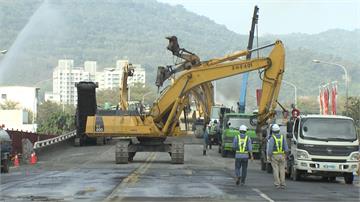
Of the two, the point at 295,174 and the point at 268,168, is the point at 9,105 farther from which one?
the point at 295,174

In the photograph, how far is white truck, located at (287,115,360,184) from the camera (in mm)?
25078

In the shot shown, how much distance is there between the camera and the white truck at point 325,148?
2508 cm

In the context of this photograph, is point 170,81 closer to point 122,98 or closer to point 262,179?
point 262,179

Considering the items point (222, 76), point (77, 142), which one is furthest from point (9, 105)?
point (222, 76)

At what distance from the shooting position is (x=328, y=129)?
25.7 m

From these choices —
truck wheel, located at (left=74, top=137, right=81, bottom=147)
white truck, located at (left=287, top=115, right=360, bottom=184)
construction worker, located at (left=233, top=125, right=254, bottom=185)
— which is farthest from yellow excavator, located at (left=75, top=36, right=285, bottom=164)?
truck wheel, located at (left=74, top=137, right=81, bottom=147)

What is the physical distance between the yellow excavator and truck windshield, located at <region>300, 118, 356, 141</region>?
989cm

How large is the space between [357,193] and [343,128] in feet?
17.0

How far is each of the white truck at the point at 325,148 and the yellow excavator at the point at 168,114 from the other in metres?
9.79

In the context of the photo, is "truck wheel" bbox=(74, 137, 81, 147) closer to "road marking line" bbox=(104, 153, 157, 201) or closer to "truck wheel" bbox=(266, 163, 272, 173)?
"road marking line" bbox=(104, 153, 157, 201)

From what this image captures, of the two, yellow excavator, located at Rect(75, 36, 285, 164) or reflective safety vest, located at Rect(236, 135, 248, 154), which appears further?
yellow excavator, located at Rect(75, 36, 285, 164)

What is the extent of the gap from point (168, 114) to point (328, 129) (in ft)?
36.5

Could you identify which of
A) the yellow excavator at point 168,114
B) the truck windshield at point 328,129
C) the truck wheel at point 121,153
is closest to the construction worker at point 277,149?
the truck windshield at point 328,129

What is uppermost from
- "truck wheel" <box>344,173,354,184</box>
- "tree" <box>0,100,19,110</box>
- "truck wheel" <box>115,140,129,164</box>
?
"tree" <box>0,100,19,110</box>
